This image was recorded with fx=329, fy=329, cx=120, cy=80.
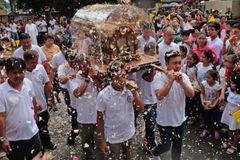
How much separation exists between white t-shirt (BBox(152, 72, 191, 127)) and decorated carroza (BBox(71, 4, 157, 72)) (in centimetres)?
84

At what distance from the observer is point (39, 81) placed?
4891 mm

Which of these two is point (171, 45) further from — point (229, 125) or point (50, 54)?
point (50, 54)

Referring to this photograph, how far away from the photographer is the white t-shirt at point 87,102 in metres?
4.37

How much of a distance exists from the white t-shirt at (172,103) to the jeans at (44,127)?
2055 mm

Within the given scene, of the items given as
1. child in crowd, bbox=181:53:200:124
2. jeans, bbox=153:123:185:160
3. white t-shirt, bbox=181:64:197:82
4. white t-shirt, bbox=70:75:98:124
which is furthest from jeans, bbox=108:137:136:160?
white t-shirt, bbox=181:64:197:82

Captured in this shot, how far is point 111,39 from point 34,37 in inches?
464

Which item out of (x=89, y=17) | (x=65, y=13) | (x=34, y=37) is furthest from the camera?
Answer: (x=65, y=13)

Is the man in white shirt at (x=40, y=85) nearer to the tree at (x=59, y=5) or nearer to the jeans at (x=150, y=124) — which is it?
the jeans at (x=150, y=124)

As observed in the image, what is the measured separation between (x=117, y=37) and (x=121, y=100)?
1.88m

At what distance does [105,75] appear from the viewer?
4.44 meters

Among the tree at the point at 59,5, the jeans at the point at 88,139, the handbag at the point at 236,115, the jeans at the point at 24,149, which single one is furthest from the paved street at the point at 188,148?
the tree at the point at 59,5

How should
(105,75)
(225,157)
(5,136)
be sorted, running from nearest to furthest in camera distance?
1. (5,136)
2. (105,75)
3. (225,157)

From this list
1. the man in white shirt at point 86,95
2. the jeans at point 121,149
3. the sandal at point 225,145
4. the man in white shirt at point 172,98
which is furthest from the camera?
the sandal at point 225,145

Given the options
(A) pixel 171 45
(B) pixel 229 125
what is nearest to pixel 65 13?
(A) pixel 171 45
